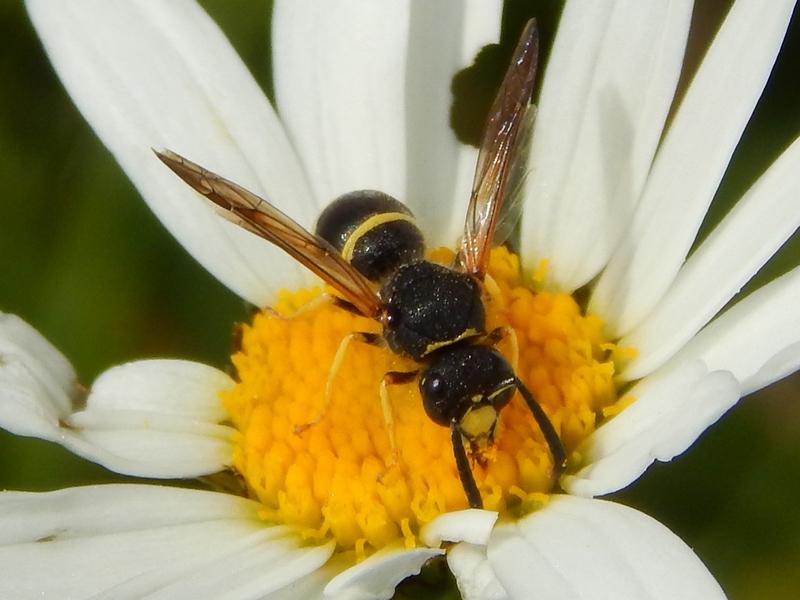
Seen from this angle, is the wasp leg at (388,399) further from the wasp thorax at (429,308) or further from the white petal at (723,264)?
the white petal at (723,264)

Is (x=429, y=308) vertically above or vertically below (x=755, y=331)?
above

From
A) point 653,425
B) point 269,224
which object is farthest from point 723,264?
point 269,224

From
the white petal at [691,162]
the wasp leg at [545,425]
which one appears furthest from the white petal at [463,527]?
the white petal at [691,162]

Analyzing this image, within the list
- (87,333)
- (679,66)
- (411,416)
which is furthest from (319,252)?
(87,333)

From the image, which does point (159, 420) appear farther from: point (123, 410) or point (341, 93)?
point (341, 93)

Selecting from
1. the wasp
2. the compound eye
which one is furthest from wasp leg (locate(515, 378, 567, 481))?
the compound eye

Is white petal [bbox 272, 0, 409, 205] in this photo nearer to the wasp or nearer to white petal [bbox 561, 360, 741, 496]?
the wasp
